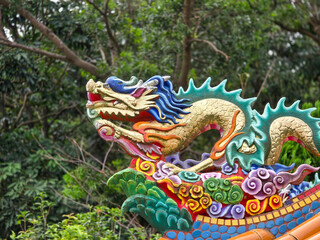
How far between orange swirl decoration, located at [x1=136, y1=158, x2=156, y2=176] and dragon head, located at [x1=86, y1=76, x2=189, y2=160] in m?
0.06

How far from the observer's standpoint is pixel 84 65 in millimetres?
8922

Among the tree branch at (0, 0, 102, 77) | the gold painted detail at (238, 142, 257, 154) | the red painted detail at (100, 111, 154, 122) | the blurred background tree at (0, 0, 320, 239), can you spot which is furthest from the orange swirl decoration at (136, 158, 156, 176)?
the tree branch at (0, 0, 102, 77)

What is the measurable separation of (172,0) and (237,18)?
1218mm

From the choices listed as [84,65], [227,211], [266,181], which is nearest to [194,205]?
[227,211]

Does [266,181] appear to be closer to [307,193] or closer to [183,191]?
[307,193]

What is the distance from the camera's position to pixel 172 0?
858 cm

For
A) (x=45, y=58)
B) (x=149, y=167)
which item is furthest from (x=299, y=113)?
(x=45, y=58)

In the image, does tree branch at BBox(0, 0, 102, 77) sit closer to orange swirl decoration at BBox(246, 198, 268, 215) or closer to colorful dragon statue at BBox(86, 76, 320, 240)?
colorful dragon statue at BBox(86, 76, 320, 240)

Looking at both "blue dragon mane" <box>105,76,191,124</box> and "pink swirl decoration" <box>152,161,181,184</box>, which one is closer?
"pink swirl decoration" <box>152,161,181,184</box>

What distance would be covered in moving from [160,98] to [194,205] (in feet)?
3.27

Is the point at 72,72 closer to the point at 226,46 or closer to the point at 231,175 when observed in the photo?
the point at 226,46

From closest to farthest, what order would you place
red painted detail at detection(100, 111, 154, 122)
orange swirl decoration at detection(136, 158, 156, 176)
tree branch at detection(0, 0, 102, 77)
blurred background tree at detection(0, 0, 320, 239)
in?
orange swirl decoration at detection(136, 158, 156, 176)
red painted detail at detection(100, 111, 154, 122)
blurred background tree at detection(0, 0, 320, 239)
tree branch at detection(0, 0, 102, 77)

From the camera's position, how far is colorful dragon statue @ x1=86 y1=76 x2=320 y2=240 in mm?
4719

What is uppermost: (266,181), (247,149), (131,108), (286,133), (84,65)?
Answer: (84,65)
